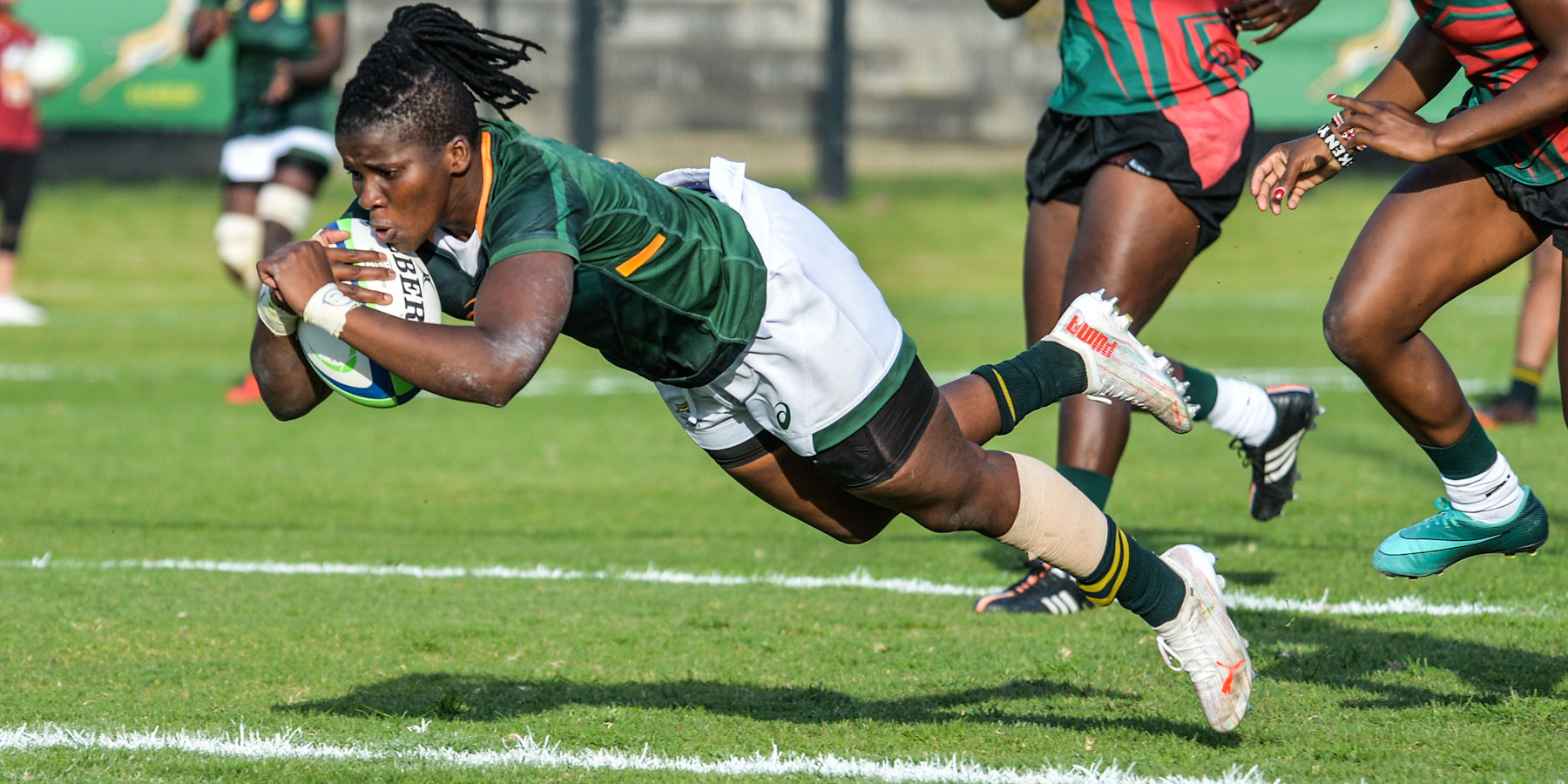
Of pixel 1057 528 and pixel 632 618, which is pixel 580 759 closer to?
pixel 1057 528

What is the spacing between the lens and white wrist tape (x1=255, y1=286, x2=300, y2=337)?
3.47 meters

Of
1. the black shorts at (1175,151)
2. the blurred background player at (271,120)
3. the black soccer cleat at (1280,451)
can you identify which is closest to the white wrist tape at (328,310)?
the black shorts at (1175,151)

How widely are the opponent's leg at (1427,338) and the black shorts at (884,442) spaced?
1.14m

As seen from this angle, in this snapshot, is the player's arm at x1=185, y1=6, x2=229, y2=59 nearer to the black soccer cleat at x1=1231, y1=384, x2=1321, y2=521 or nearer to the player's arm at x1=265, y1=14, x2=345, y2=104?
the player's arm at x1=265, y1=14, x2=345, y2=104

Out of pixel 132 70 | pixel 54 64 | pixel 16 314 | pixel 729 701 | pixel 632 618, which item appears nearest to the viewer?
pixel 729 701

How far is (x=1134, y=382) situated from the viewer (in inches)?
171

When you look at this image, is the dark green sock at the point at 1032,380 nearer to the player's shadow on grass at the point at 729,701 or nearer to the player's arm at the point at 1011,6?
the player's shadow on grass at the point at 729,701

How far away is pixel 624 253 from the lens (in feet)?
11.5

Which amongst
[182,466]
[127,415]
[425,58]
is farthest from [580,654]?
[127,415]

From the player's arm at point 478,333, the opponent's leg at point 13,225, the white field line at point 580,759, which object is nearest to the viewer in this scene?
the player's arm at point 478,333

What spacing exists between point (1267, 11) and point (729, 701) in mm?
2806

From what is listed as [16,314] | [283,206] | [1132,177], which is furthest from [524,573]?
[16,314]

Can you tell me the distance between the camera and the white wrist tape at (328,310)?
3.19m

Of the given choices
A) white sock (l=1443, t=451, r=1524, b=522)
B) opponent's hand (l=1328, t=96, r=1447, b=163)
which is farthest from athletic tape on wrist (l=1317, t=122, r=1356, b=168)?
white sock (l=1443, t=451, r=1524, b=522)
